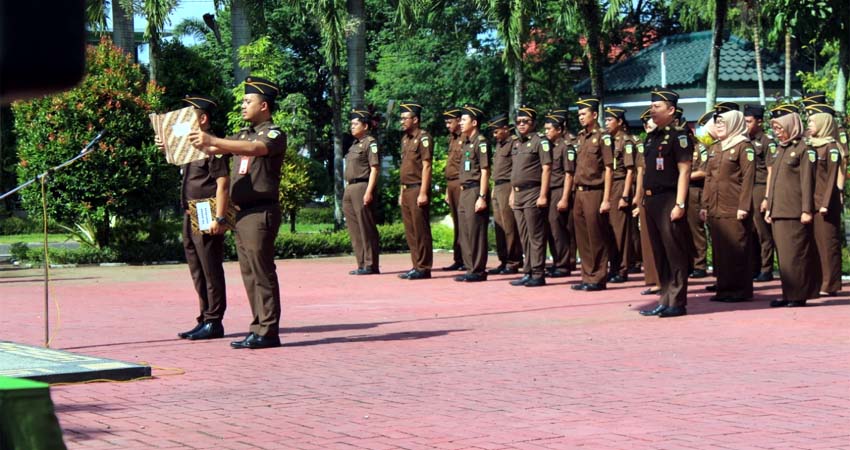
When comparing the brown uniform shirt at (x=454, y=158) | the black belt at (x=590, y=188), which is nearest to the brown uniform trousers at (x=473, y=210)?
the brown uniform shirt at (x=454, y=158)

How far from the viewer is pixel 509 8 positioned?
24719mm

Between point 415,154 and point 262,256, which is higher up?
point 415,154

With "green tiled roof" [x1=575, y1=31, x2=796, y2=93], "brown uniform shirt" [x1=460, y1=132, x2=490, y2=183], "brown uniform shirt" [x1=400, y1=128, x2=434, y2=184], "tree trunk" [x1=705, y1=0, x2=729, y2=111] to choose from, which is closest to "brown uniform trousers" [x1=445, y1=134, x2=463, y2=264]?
"brown uniform shirt" [x1=460, y1=132, x2=490, y2=183]

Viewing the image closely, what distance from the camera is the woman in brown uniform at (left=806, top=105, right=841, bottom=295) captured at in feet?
42.7

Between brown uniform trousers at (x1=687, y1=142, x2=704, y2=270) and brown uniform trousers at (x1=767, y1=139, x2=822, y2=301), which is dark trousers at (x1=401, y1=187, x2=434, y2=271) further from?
brown uniform trousers at (x1=767, y1=139, x2=822, y2=301)

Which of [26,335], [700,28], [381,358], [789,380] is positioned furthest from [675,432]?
[700,28]

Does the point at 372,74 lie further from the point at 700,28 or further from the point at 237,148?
the point at 237,148

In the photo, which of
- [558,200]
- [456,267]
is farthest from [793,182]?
[456,267]

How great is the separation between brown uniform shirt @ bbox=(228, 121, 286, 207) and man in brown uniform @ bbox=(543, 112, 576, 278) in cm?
628

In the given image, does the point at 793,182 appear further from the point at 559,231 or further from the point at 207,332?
the point at 207,332

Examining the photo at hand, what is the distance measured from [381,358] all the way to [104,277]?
10229 millimetres

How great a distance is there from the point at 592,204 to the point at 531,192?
2.81 feet

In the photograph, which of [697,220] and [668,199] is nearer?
[668,199]

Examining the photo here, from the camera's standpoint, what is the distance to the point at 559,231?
1644 centimetres
